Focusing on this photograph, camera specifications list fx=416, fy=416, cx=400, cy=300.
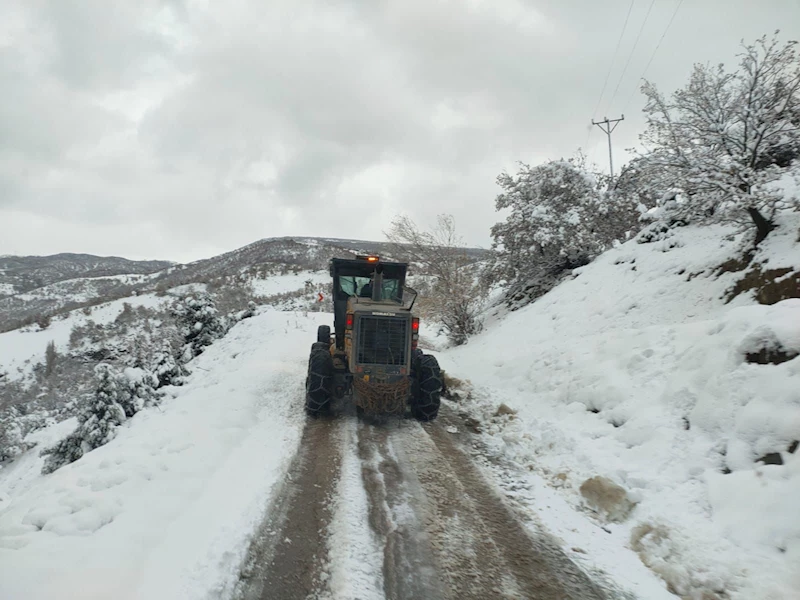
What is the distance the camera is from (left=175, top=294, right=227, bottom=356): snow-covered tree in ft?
66.4

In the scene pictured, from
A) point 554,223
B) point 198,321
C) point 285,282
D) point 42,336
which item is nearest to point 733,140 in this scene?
point 554,223

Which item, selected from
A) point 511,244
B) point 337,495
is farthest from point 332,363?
point 511,244

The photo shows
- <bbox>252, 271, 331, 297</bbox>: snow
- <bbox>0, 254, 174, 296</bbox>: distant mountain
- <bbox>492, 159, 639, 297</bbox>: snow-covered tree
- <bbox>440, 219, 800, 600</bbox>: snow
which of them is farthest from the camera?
<bbox>0, 254, 174, 296</bbox>: distant mountain

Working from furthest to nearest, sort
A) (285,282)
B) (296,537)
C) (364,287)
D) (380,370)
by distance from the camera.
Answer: (285,282), (364,287), (380,370), (296,537)

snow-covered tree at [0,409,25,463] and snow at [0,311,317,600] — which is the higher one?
snow at [0,311,317,600]

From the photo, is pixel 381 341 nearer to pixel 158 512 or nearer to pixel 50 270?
pixel 158 512

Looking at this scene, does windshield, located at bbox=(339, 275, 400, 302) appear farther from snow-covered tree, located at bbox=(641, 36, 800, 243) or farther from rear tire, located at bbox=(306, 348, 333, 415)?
snow-covered tree, located at bbox=(641, 36, 800, 243)

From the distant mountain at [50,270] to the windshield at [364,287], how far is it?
154552 mm

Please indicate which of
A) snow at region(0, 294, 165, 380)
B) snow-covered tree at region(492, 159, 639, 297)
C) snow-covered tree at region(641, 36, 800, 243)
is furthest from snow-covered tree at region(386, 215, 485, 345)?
snow at region(0, 294, 165, 380)

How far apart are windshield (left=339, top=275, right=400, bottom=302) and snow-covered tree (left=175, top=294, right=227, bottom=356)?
1412 cm

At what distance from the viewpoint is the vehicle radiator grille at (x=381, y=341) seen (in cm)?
738

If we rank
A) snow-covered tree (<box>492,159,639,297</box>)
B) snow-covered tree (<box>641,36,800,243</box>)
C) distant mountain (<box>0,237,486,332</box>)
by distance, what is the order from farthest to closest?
distant mountain (<box>0,237,486,332</box>), snow-covered tree (<box>492,159,639,297</box>), snow-covered tree (<box>641,36,800,243</box>)

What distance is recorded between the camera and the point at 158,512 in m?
4.16

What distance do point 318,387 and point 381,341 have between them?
4.56ft
